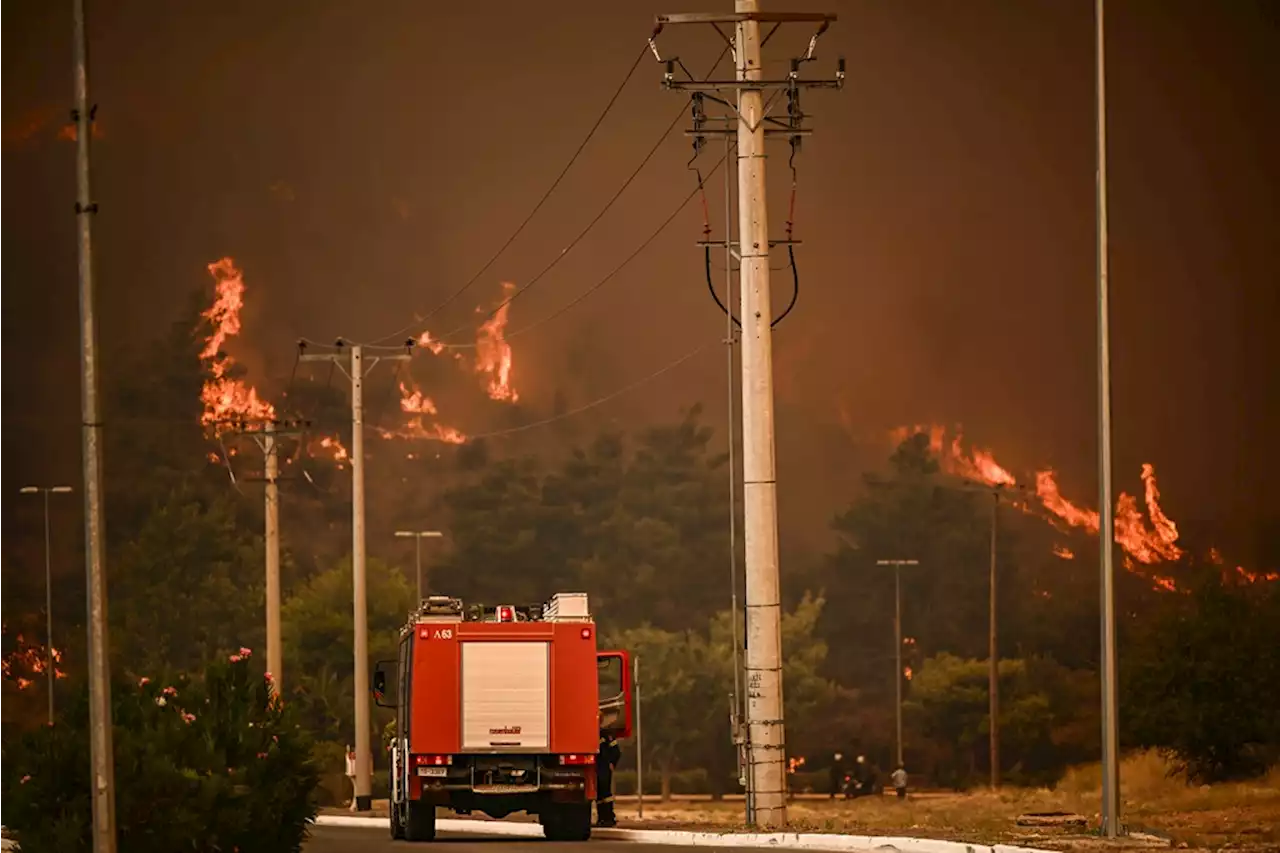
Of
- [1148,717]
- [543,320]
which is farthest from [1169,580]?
[1148,717]

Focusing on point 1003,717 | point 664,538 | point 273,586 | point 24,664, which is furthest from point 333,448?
point 273,586

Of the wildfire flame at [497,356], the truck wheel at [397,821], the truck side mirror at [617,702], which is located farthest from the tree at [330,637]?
the truck side mirror at [617,702]

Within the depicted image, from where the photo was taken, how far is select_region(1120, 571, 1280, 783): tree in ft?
198

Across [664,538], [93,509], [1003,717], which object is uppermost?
[93,509]

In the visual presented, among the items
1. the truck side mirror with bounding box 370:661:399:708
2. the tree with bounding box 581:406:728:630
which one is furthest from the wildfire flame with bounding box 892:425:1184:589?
the truck side mirror with bounding box 370:661:399:708

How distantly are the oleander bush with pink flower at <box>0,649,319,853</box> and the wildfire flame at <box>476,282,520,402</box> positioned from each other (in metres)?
155

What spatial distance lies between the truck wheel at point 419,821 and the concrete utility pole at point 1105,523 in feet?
32.0

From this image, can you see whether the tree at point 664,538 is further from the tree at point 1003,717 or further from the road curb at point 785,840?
the road curb at point 785,840

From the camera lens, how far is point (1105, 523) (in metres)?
27.2

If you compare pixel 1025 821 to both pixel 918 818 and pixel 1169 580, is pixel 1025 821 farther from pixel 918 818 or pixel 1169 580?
pixel 1169 580

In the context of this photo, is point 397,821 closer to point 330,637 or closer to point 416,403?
point 330,637

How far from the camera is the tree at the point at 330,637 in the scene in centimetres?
10662

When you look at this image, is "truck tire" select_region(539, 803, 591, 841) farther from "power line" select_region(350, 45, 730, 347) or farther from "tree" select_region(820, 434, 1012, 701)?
"power line" select_region(350, 45, 730, 347)

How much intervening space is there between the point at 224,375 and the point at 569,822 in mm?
141906
